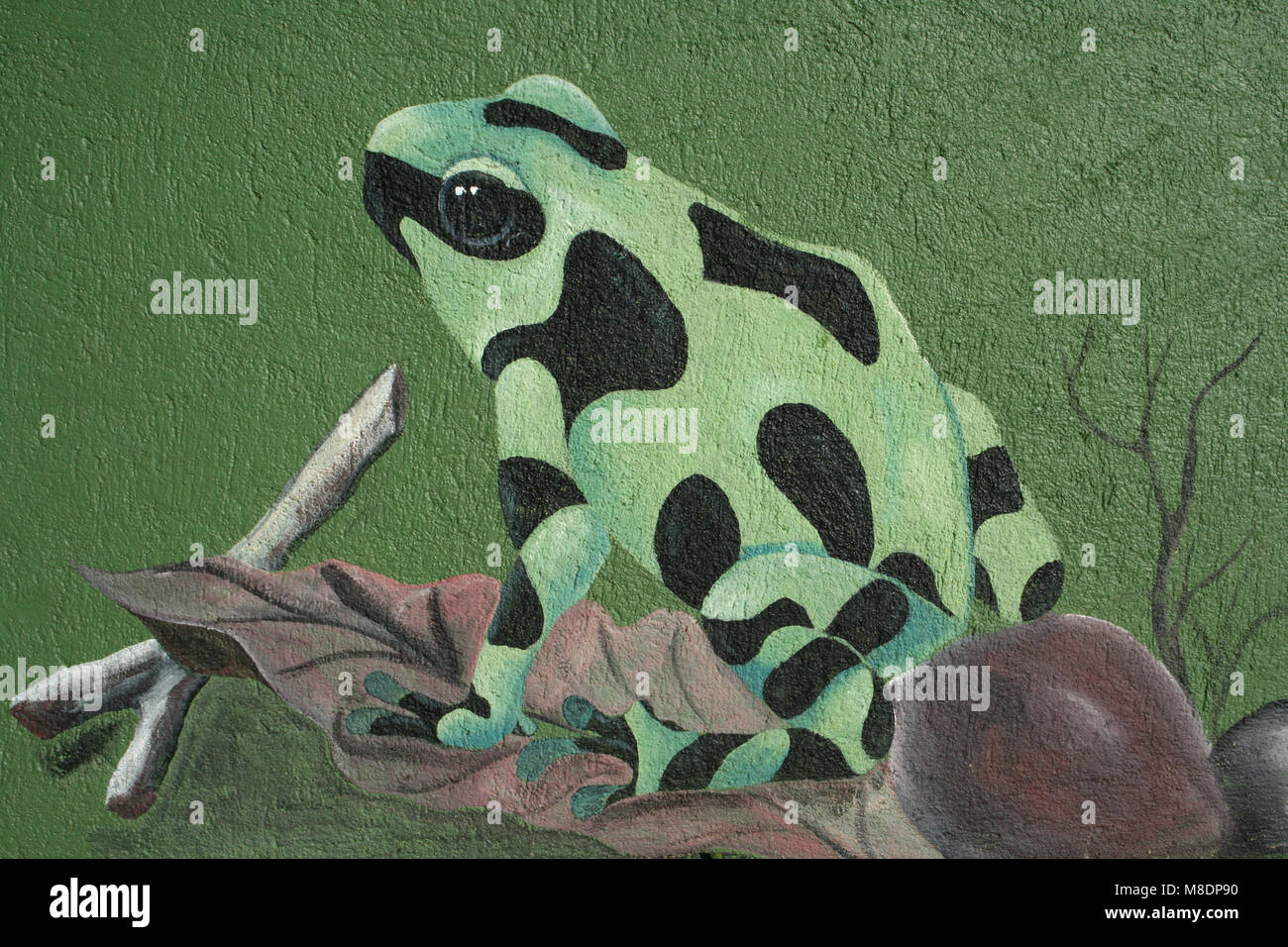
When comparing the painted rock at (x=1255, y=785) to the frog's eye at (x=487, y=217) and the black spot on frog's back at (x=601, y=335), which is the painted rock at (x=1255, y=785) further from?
the frog's eye at (x=487, y=217)

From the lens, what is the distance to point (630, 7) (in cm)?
428

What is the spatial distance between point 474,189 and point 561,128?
0.40 metres

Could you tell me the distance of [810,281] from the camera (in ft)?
14.0

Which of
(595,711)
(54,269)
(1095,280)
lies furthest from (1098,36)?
(54,269)

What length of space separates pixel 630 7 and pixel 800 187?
93 centimetres

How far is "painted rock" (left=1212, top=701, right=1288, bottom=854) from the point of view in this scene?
4211mm

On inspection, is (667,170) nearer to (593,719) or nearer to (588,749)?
(593,719)

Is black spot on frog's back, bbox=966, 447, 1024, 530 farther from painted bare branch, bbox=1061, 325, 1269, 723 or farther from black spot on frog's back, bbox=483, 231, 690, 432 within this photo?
black spot on frog's back, bbox=483, 231, 690, 432

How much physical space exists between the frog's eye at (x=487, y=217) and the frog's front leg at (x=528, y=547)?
0.46m

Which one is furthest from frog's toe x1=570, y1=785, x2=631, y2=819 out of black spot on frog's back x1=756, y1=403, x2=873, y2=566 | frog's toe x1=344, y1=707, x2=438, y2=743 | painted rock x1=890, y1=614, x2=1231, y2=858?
black spot on frog's back x1=756, y1=403, x2=873, y2=566

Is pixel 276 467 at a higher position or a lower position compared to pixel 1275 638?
higher

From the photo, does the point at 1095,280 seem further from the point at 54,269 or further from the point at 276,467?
the point at 54,269

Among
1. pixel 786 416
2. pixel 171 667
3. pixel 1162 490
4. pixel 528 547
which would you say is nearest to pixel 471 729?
pixel 528 547

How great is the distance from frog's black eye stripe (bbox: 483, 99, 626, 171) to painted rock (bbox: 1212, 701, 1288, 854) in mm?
3142
